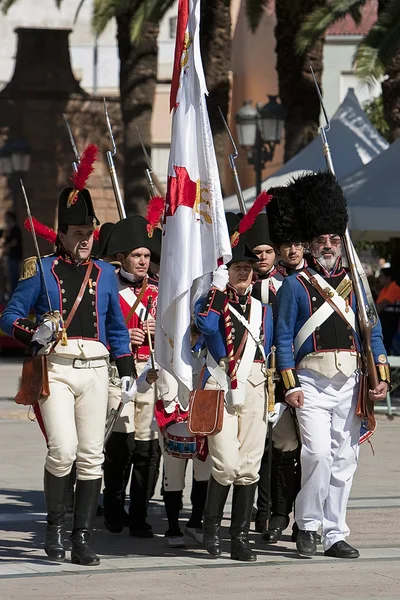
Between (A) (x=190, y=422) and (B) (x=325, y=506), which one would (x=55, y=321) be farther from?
(B) (x=325, y=506)

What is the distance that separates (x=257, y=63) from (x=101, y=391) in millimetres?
45188

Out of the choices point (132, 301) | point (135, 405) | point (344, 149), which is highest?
point (132, 301)

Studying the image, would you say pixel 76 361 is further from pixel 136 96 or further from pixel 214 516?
pixel 136 96

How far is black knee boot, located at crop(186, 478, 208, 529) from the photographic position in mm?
8805

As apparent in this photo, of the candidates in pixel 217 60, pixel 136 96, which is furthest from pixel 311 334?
pixel 136 96

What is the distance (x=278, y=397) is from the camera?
8.55 meters

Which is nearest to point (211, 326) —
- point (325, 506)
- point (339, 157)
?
point (325, 506)

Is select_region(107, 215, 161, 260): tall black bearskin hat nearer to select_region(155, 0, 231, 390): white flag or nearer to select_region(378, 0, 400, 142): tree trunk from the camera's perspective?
select_region(155, 0, 231, 390): white flag

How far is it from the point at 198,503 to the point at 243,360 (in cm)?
113

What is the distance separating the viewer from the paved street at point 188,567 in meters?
7.14

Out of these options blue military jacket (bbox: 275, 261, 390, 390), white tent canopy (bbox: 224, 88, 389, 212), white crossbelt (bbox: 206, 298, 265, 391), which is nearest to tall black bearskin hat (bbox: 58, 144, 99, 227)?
white crossbelt (bbox: 206, 298, 265, 391)

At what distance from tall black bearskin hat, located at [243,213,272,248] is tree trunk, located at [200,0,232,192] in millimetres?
13830

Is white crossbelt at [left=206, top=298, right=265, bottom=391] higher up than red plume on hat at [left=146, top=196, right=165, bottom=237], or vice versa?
red plume on hat at [left=146, top=196, right=165, bottom=237]

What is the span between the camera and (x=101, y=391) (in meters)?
8.02
